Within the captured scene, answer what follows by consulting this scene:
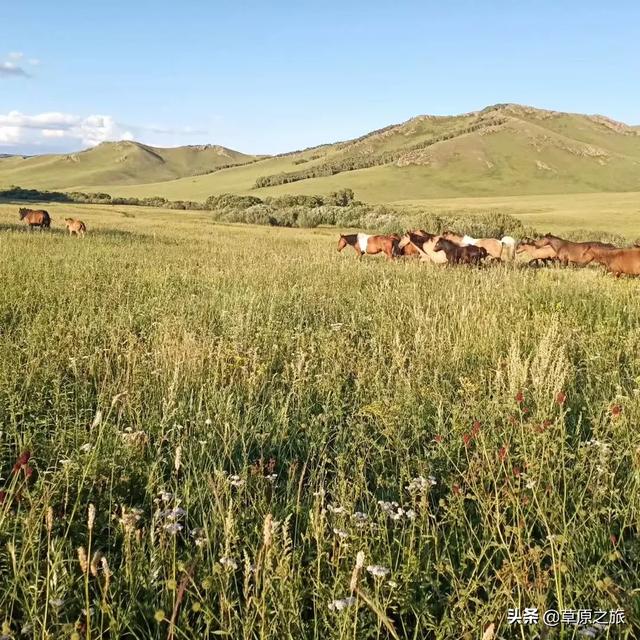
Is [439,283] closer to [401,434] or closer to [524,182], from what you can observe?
[401,434]

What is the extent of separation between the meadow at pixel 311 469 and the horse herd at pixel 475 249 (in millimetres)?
7214

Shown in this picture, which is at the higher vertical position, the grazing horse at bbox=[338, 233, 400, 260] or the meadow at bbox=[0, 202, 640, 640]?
the grazing horse at bbox=[338, 233, 400, 260]

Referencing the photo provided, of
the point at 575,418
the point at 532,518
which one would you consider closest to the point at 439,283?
the point at 575,418

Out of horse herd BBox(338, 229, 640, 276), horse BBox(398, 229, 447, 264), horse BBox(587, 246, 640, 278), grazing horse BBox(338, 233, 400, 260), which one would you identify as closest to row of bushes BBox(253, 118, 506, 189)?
grazing horse BBox(338, 233, 400, 260)

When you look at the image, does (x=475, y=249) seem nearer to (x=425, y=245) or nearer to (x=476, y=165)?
(x=425, y=245)

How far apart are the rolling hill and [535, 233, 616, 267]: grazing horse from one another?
7415 centimetres

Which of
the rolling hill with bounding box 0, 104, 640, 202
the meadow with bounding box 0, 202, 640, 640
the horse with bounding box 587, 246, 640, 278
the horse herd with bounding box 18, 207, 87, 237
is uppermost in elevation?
the rolling hill with bounding box 0, 104, 640, 202

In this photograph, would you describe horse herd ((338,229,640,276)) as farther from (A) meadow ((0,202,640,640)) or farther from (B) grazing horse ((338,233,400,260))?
(A) meadow ((0,202,640,640))

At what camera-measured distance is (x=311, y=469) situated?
10.9 feet

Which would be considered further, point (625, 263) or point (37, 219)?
point (37, 219)

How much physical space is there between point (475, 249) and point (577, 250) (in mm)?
3469

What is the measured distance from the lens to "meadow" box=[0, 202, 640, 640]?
2090mm

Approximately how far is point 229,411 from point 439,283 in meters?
7.98

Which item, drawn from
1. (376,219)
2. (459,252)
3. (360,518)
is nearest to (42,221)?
(459,252)
